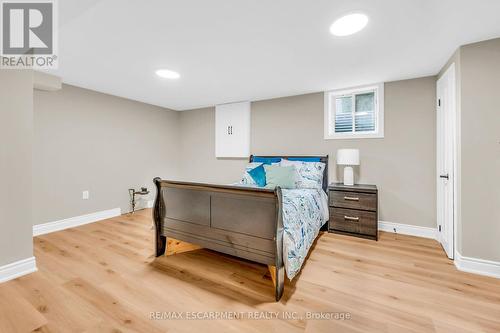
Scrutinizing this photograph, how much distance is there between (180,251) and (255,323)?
4.66 ft

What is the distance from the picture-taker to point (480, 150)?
2.12 meters

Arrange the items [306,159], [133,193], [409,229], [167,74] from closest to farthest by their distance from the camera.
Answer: [167,74] < [409,229] < [306,159] < [133,193]

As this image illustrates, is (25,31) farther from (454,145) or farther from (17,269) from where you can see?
(454,145)

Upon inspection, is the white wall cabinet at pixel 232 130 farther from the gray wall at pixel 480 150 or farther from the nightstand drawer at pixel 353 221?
the gray wall at pixel 480 150

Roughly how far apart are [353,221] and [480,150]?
61.5 inches

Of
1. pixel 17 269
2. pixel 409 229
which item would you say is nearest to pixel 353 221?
pixel 409 229

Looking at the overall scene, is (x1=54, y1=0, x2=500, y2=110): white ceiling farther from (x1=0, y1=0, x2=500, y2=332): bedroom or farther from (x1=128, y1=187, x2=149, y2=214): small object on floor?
(x1=128, y1=187, x2=149, y2=214): small object on floor

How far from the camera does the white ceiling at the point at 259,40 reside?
166 cm

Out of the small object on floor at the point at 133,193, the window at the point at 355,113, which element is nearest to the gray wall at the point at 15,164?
the small object on floor at the point at 133,193

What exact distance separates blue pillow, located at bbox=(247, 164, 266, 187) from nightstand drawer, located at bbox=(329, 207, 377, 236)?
43.8 inches

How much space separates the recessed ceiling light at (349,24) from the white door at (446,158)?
1.34 meters

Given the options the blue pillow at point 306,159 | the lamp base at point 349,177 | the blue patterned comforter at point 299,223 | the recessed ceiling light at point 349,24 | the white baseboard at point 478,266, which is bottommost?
the white baseboard at point 478,266

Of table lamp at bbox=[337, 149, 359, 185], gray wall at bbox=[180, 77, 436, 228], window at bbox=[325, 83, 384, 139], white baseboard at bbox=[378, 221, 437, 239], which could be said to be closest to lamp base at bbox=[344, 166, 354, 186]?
table lamp at bbox=[337, 149, 359, 185]

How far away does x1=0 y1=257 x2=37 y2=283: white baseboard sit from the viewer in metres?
1.95
